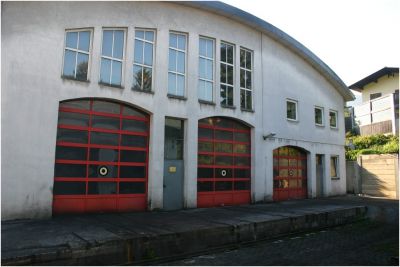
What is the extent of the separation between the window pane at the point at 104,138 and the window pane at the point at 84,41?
9.69 ft

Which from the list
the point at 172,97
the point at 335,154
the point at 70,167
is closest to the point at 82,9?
the point at 172,97

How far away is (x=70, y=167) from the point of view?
12008 mm

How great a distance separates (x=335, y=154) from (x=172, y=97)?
40.7ft

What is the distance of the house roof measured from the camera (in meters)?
33.0

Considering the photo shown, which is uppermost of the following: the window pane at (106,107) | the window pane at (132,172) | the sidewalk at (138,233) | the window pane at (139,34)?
the window pane at (139,34)

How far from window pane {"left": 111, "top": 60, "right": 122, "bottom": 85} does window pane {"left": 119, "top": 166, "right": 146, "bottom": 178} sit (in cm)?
308

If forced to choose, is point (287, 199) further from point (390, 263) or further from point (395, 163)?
point (390, 263)

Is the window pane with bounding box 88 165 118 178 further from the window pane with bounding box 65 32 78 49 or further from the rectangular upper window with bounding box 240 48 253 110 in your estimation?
the rectangular upper window with bounding box 240 48 253 110

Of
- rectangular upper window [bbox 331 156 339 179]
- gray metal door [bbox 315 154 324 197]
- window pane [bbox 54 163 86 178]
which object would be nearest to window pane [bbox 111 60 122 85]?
window pane [bbox 54 163 86 178]

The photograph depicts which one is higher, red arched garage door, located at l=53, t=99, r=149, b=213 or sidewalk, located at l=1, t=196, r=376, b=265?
red arched garage door, located at l=53, t=99, r=149, b=213

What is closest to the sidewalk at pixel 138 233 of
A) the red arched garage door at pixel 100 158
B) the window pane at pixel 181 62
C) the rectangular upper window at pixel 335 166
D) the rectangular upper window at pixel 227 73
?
the red arched garage door at pixel 100 158

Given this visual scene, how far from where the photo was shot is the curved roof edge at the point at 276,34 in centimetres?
1524

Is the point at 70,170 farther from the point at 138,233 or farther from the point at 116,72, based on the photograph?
the point at 138,233

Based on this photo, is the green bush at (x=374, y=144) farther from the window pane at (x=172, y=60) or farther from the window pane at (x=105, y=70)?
the window pane at (x=105, y=70)
